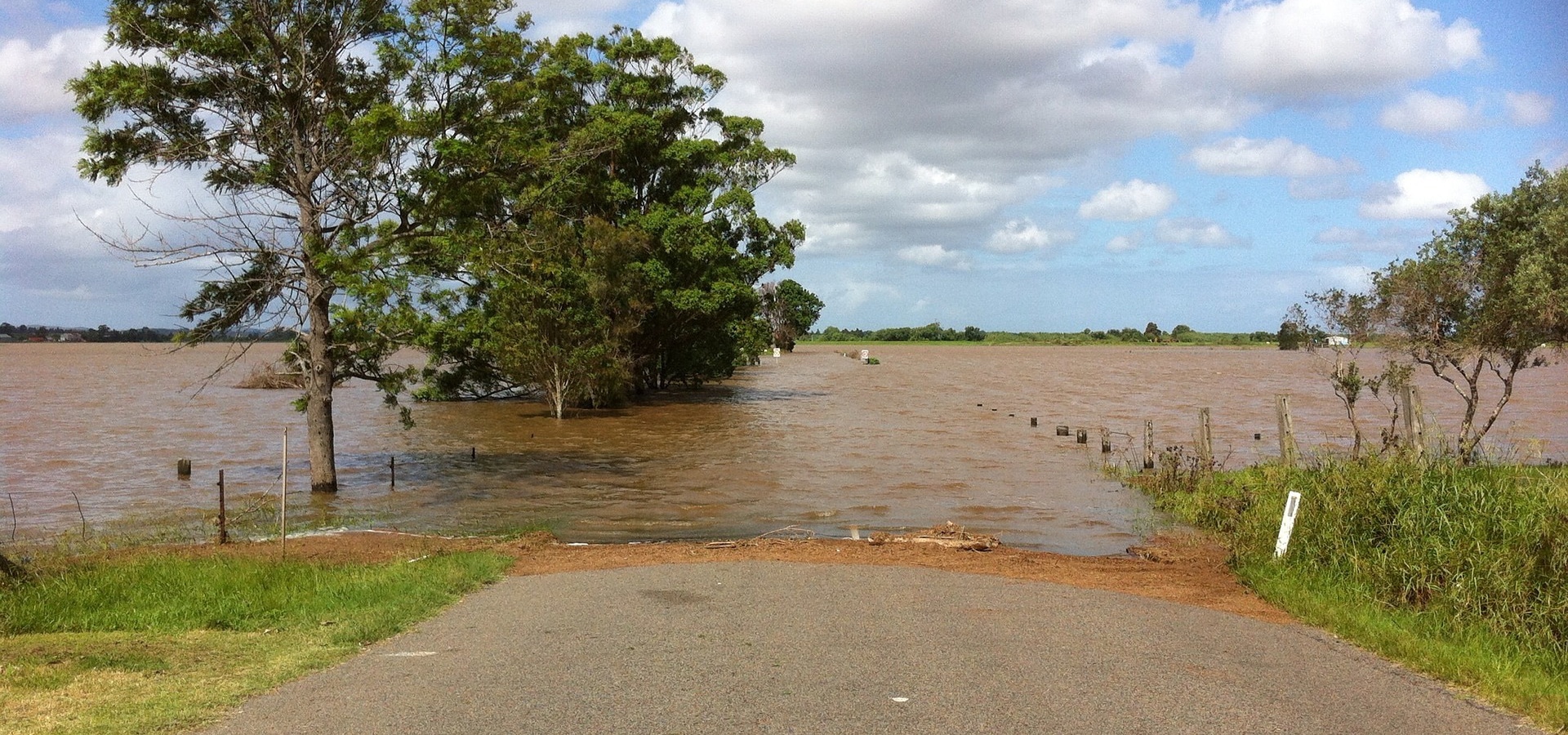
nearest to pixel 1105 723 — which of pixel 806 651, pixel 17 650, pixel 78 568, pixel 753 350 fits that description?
pixel 806 651

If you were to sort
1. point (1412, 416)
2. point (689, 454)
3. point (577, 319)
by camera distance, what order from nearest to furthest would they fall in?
point (1412, 416) < point (689, 454) < point (577, 319)

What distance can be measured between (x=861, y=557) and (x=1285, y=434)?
8.93 meters

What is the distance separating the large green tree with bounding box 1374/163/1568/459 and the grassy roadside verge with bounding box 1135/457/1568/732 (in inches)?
189

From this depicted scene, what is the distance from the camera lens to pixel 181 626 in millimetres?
8875

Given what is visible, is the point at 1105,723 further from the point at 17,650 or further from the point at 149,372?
the point at 149,372

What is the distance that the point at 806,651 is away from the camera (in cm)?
817

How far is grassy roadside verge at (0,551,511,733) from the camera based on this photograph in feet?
21.5

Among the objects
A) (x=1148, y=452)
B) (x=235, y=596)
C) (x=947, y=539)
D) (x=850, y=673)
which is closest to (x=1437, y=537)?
(x=947, y=539)

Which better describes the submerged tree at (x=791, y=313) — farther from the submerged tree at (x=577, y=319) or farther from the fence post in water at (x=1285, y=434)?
the fence post in water at (x=1285, y=434)

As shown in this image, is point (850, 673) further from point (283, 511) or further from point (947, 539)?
point (283, 511)

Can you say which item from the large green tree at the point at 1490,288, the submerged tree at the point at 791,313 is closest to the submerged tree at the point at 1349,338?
the large green tree at the point at 1490,288

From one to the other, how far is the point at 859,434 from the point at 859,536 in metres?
17.5

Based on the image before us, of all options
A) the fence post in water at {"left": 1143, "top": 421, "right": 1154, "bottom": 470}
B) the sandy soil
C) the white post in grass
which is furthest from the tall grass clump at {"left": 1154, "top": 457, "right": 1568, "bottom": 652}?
the white post in grass

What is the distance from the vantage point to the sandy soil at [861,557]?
38.5 feet
